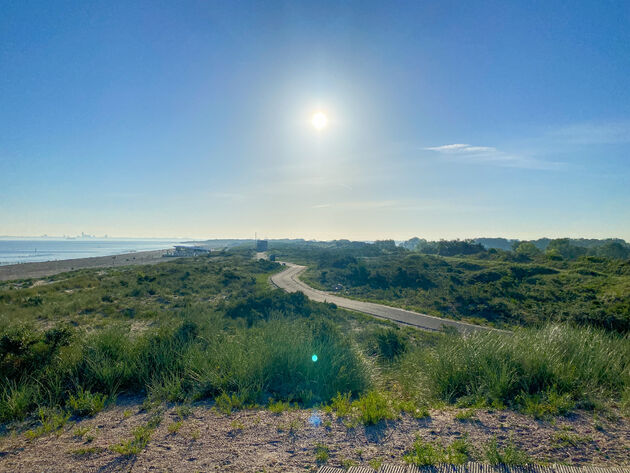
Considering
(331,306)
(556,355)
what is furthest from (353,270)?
(556,355)

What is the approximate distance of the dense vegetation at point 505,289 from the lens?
28.6 meters

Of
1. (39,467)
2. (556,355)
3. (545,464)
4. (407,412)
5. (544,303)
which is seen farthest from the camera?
(544,303)

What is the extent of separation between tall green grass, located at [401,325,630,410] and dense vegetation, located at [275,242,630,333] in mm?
20681

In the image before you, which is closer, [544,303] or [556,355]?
[556,355]

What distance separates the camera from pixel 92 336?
7.79 m

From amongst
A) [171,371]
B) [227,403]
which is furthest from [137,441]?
[171,371]

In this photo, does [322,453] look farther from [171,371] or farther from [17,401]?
[17,401]

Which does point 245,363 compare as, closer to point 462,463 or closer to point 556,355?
point 462,463

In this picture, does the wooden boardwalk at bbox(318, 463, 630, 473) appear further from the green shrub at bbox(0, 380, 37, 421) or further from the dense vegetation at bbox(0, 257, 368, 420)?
the green shrub at bbox(0, 380, 37, 421)

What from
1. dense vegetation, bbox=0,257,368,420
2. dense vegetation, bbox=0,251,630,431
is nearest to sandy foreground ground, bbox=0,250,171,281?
dense vegetation, bbox=0,257,368,420

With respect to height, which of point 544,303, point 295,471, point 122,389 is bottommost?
point 544,303

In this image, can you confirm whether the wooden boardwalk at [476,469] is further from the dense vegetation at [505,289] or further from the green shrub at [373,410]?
the dense vegetation at [505,289]

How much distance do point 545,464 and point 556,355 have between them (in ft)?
12.2

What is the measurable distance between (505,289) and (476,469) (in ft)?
143
